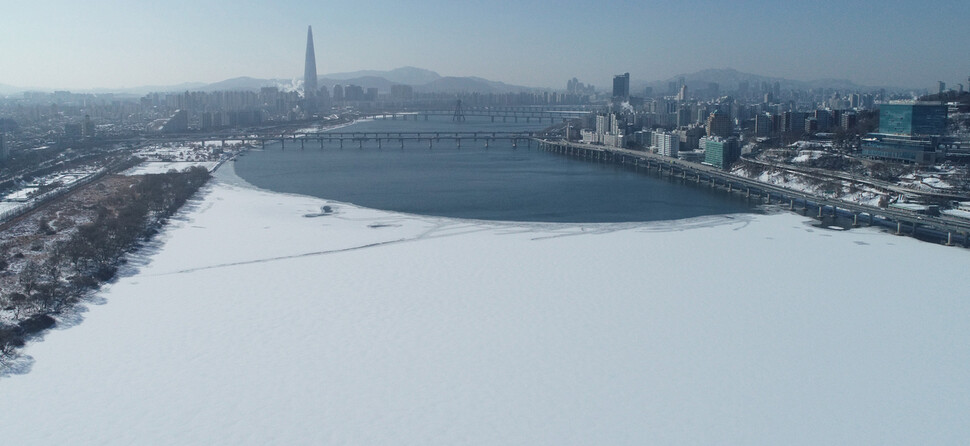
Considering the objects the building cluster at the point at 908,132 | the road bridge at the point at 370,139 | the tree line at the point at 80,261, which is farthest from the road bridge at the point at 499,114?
the tree line at the point at 80,261

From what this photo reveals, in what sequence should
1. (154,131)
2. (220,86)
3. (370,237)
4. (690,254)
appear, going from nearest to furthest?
(690,254), (370,237), (154,131), (220,86)

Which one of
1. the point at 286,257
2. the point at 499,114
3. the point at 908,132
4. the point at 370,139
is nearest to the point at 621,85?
the point at 499,114

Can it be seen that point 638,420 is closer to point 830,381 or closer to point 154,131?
point 830,381

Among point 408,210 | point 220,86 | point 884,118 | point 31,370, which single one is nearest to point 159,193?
point 408,210

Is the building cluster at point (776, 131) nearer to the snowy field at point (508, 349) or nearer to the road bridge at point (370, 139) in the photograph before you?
the road bridge at point (370, 139)

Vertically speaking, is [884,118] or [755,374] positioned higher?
[884,118]

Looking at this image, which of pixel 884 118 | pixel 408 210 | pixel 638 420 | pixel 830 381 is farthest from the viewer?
pixel 884 118
